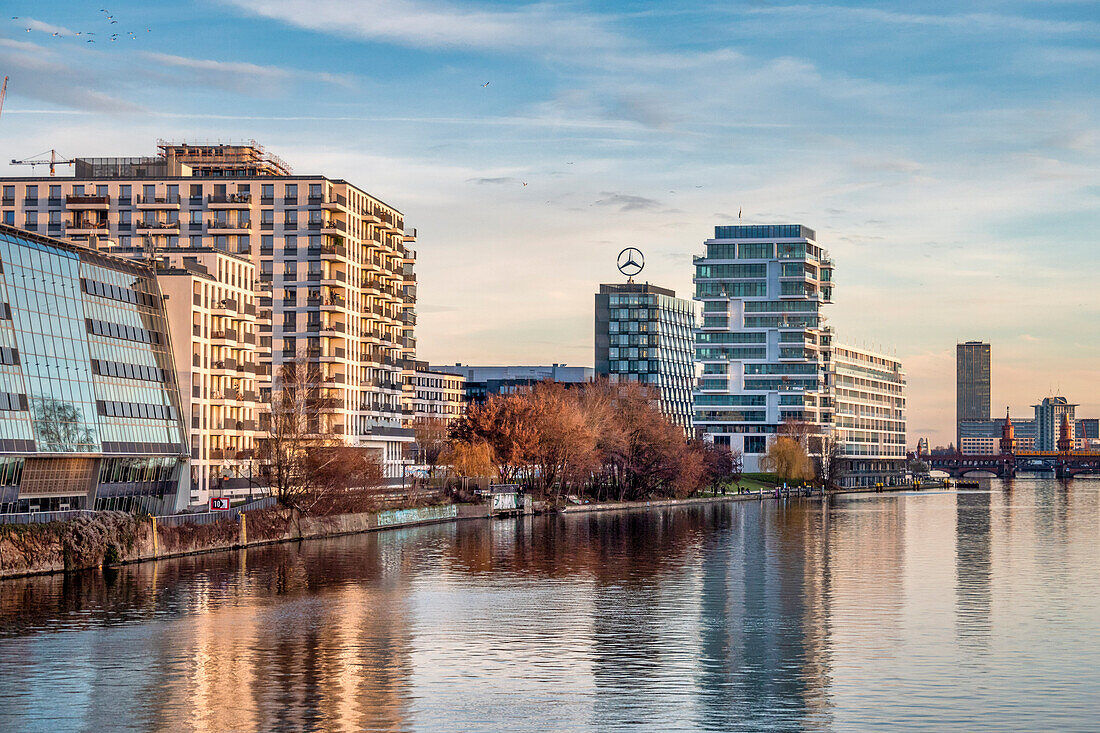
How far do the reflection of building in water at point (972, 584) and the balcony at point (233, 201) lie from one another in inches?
3928

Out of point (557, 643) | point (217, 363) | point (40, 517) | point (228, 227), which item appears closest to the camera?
point (557, 643)

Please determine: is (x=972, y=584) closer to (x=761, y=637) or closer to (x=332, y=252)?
(x=761, y=637)

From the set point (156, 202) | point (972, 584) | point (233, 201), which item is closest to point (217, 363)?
point (233, 201)

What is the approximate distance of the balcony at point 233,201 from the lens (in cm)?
18050

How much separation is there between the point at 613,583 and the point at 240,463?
3155 inches

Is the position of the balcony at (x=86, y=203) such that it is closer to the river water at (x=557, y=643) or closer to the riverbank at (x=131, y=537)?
the riverbank at (x=131, y=537)

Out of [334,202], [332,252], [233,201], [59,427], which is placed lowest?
[59,427]

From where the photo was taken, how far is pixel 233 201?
593ft

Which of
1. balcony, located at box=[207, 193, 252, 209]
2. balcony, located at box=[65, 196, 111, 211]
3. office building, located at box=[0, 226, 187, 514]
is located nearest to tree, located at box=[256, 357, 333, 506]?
office building, located at box=[0, 226, 187, 514]

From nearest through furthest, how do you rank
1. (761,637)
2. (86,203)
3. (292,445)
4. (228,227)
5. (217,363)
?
1. (761,637)
2. (292,445)
3. (217,363)
4. (228,227)
5. (86,203)

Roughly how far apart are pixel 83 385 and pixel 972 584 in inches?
2732

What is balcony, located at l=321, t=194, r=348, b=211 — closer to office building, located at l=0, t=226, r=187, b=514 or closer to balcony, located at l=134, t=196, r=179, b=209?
balcony, located at l=134, t=196, r=179, b=209

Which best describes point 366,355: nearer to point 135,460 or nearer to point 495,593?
point 135,460

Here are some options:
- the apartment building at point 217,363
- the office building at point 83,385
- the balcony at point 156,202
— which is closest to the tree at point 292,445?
the apartment building at point 217,363
